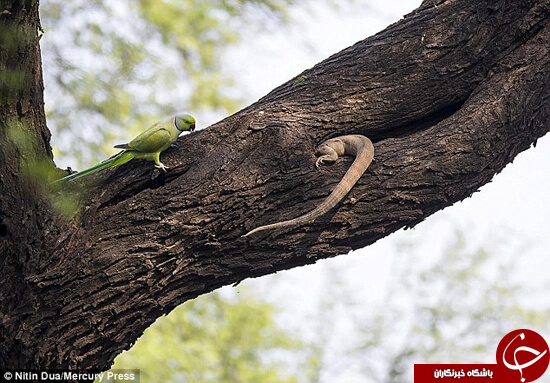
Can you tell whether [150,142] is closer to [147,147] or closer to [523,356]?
[147,147]

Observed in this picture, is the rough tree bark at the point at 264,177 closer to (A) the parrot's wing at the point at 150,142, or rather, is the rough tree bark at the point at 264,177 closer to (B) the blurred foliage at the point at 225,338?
(A) the parrot's wing at the point at 150,142

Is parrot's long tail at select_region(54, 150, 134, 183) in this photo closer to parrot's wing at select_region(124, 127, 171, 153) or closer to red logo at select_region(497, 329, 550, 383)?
parrot's wing at select_region(124, 127, 171, 153)

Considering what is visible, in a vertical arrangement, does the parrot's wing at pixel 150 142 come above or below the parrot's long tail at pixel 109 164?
above

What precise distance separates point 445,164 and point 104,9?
16.7 ft

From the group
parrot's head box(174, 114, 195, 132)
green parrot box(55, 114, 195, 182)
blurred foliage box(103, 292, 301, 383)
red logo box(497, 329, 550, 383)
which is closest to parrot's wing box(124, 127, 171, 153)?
green parrot box(55, 114, 195, 182)

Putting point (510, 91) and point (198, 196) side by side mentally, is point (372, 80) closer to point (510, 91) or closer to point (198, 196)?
point (510, 91)

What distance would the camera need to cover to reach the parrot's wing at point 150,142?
3166 millimetres

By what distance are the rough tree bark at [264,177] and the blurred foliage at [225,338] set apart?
22.2ft

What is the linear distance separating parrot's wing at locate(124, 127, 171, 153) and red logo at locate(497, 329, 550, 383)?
261cm

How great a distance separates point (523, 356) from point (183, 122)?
2.75m

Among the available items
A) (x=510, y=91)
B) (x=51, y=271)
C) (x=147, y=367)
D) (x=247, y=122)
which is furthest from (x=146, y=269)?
(x=147, y=367)

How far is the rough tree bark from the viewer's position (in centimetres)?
285

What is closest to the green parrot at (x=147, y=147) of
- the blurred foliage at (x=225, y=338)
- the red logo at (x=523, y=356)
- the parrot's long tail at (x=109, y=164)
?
the parrot's long tail at (x=109, y=164)

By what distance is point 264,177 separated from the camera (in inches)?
122
